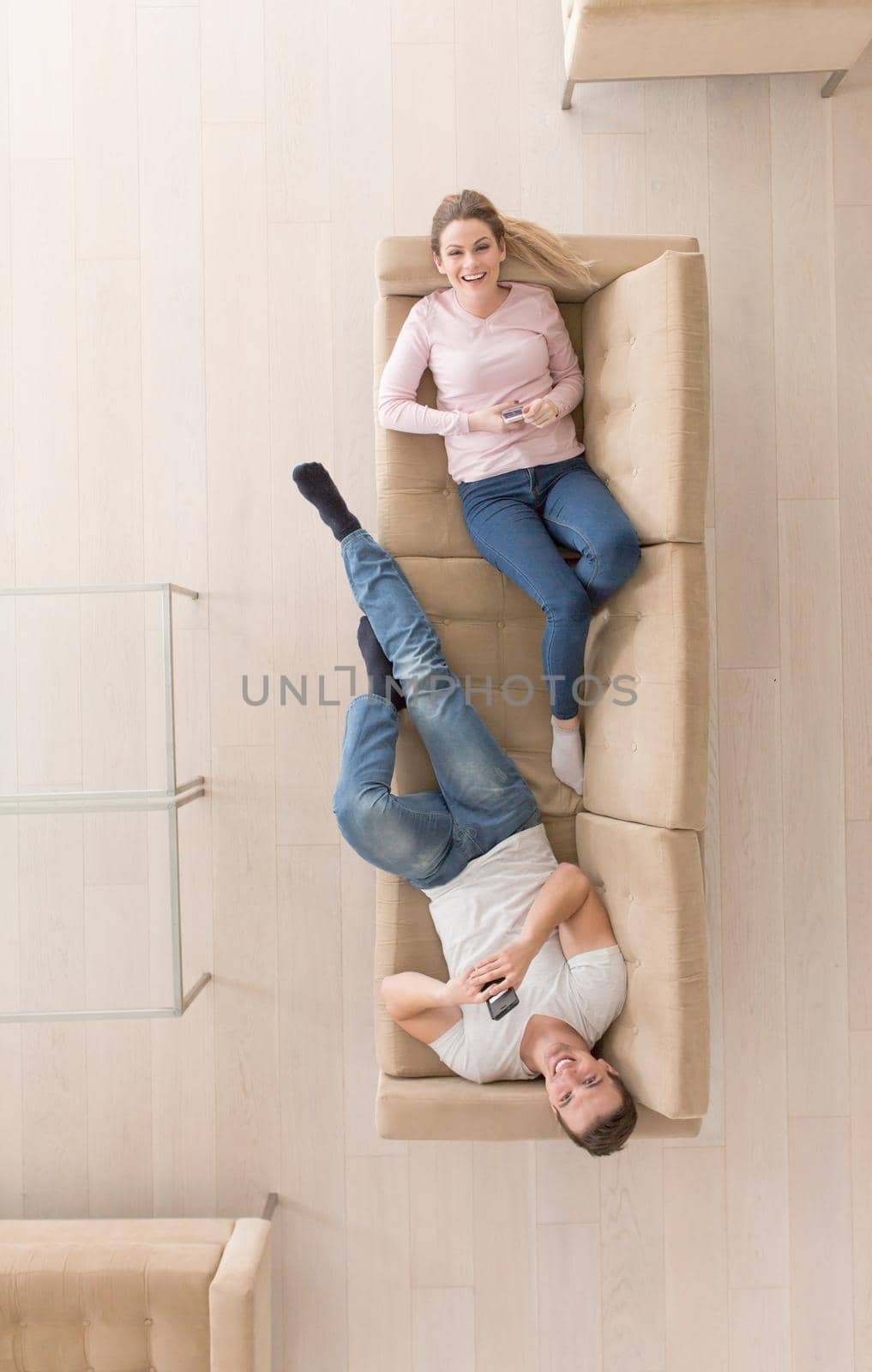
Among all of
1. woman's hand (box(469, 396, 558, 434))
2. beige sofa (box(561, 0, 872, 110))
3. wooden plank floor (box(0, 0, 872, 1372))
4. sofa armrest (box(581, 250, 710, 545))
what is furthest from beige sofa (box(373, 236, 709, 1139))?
beige sofa (box(561, 0, 872, 110))

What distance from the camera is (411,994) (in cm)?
188

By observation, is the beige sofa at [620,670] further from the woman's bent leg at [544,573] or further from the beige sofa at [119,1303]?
the beige sofa at [119,1303]

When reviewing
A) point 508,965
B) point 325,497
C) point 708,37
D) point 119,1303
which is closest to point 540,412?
point 325,497

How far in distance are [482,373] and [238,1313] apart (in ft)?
6.69

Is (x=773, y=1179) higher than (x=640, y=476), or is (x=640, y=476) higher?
(x=640, y=476)

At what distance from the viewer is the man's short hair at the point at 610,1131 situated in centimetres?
173

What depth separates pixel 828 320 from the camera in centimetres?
230

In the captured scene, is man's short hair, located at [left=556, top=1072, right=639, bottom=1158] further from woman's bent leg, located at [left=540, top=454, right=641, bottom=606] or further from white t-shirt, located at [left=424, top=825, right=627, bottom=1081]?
A: woman's bent leg, located at [left=540, top=454, right=641, bottom=606]

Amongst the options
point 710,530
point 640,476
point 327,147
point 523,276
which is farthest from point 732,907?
point 327,147

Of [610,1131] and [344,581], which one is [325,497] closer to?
[344,581]

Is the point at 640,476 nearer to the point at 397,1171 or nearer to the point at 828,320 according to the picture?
the point at 828,320

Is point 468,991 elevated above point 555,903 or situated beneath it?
situated beneath

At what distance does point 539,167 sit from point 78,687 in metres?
1.73

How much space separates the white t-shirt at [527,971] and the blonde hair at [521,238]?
3.94ft
